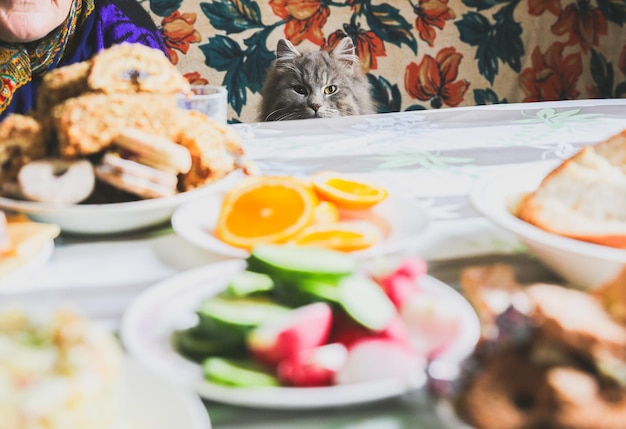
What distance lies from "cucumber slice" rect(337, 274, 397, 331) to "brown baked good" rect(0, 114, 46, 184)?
0.44 meters

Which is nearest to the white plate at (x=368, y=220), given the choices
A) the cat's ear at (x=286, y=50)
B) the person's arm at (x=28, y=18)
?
the person's arm at (x=28, y=18)

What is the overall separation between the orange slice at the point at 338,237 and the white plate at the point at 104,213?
Result: 0.15m

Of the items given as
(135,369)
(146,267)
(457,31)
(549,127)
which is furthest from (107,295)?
(457,31)

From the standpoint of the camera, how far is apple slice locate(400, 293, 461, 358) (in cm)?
45

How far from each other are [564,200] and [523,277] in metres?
0.09

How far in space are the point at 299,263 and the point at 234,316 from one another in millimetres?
62

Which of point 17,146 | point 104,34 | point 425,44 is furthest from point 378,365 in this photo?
point 425,44

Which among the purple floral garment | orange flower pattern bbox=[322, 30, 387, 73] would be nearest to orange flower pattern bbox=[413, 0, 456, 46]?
orange flower pattern bbox=[322, 30, 387, 73]

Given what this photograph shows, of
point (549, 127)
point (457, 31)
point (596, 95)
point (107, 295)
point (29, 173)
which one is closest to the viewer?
point (107, 295)

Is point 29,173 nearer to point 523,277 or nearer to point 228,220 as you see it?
point 228,220

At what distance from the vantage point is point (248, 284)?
47 centimetres

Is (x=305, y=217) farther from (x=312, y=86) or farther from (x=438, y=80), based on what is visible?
(x=438, y=80)

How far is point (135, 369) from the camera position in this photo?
16.6 inches

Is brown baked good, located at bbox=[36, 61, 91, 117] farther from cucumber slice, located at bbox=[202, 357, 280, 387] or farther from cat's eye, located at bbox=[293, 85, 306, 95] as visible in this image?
cat's eye, located at bbox=[293, 85, 306, 95]
